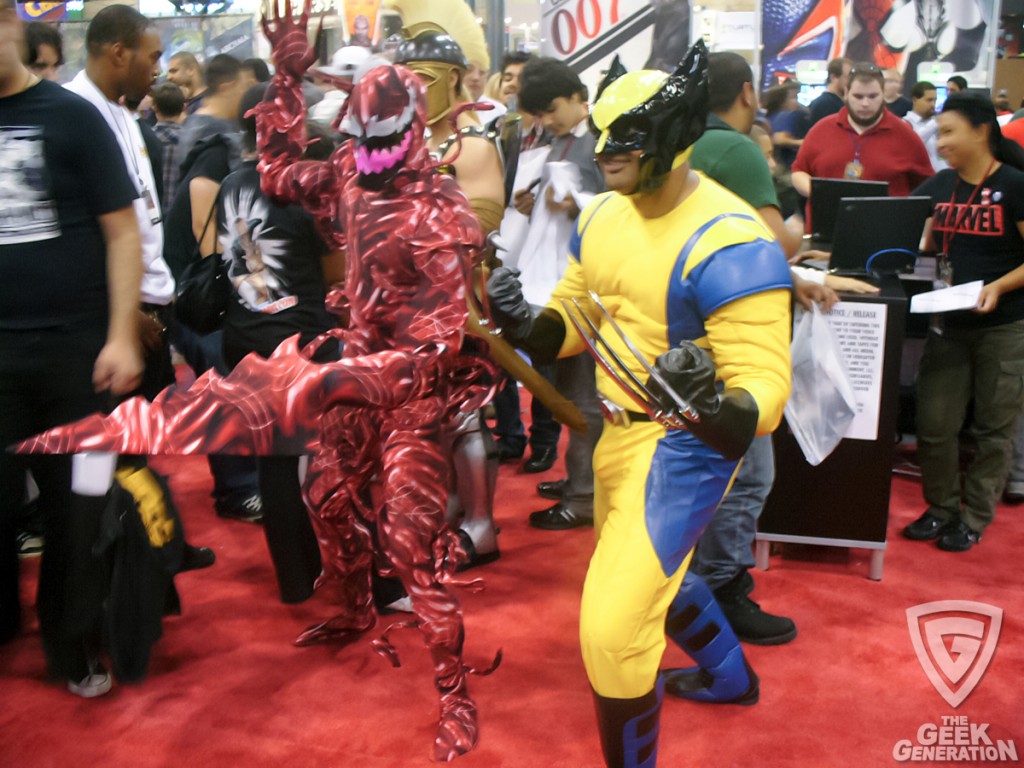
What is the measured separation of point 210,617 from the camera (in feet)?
11.0

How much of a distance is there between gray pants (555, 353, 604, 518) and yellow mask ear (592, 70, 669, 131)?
1.95 meters

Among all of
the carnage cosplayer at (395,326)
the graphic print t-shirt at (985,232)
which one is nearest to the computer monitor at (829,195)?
the graphic print t-shirt at (985,232)

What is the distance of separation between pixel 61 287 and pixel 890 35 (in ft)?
30.1

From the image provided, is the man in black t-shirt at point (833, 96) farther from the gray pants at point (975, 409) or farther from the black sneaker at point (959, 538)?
the black sneaker at point (959, 538)

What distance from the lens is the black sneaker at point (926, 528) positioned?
4.00 metres

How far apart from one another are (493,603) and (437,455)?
1.10 meters

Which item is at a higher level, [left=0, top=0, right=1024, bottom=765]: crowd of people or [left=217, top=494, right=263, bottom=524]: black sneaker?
[left=0, top=0, right=1024, bottom=765]: crowd of people

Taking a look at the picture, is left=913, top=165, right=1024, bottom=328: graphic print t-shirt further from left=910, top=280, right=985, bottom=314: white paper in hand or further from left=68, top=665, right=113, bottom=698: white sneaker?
left=68, top=665, right=113, bottom=698: white sneaker

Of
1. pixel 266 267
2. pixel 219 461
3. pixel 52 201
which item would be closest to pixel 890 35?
pixel 219 461

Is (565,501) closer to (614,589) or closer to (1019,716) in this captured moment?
(1019,716)

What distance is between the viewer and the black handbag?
3.11 meters

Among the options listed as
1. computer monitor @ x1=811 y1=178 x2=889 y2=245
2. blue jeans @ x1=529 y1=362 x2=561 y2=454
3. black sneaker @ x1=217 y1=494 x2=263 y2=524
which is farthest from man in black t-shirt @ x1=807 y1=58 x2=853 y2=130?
black sneaker @ x1=217 y1=494 x2=263 y2=524

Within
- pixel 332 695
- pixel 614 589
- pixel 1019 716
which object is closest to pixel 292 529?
pixel 332 695

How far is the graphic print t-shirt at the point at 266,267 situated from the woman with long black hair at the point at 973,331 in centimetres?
247
